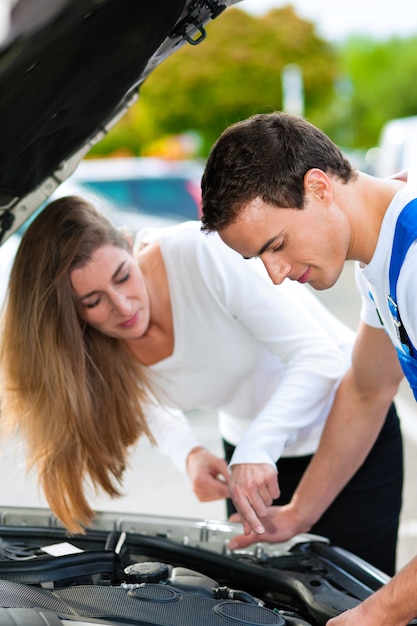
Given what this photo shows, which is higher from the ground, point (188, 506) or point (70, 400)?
point (70, 400)

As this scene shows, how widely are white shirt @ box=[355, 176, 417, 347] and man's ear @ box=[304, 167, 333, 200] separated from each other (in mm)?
118

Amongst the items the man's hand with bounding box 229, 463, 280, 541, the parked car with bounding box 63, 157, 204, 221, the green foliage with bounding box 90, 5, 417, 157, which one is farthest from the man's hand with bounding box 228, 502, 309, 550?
the green foliage with bounding box 90, 5, 417, 157

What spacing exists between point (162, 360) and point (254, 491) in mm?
598

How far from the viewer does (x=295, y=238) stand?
1589mm

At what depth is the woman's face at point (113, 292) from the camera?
2238 millimetres

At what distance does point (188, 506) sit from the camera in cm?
448

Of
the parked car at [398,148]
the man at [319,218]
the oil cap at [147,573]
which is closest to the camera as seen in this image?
the man at [319,218]

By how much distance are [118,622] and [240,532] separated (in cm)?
80

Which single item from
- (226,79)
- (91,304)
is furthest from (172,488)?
(226,79)

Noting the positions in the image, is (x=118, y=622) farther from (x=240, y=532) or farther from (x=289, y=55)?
(x=289, y=55)

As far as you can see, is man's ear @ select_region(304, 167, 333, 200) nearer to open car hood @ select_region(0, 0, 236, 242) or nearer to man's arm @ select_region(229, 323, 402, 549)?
open car hood @ select_region(0, 0, 236, 242)

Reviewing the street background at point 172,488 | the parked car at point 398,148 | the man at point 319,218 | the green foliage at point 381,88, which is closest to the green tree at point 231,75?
the green foliage at point 381,88

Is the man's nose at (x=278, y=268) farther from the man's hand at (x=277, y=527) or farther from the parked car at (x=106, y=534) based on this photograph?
the man's hand at (x=277, y=527)

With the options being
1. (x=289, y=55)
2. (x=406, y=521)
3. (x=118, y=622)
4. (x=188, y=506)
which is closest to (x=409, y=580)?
(x=118, y=622)
